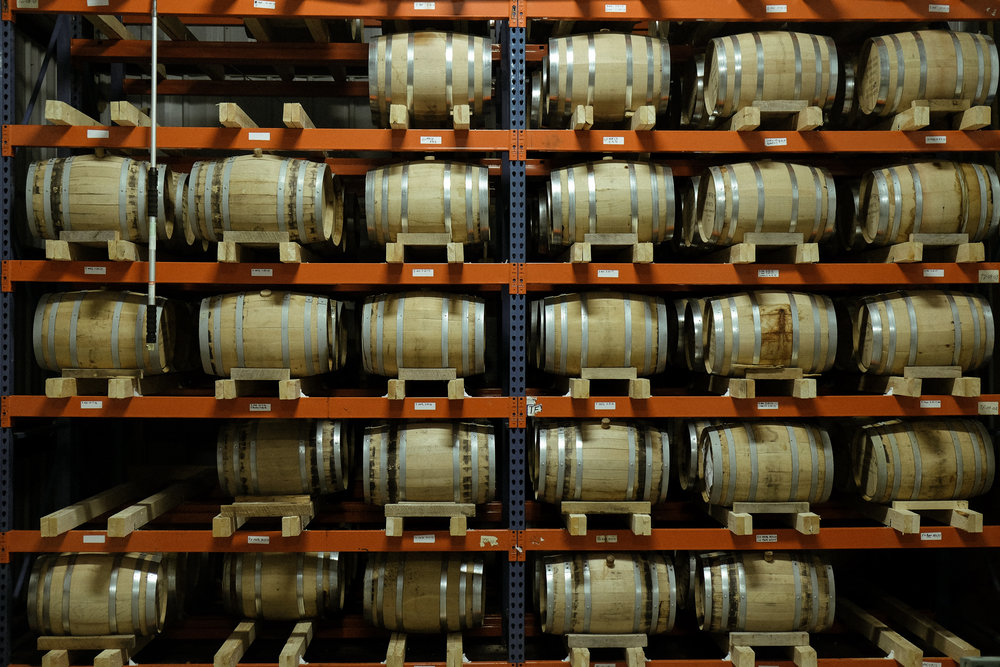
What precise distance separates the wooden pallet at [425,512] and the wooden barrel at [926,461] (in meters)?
2.99

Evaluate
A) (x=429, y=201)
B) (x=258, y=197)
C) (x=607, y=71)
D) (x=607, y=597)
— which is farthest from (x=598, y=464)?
(x=258, y=197)

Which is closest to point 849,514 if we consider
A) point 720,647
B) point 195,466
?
point 720,647

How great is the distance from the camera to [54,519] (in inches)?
164

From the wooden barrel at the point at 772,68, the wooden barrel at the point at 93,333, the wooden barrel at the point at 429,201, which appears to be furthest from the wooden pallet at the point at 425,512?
the wooden barrel at the point at 772,68

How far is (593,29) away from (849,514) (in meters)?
4.50

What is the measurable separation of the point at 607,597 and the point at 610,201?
284 centimetres

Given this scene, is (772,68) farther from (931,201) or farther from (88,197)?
(88,197)

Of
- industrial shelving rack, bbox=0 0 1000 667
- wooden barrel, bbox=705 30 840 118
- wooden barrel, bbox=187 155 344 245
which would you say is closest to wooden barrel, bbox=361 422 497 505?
industrial shelving rack, bbox=0 0 1000 667

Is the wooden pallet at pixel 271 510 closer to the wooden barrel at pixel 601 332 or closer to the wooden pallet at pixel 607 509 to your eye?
the wooden pallet at pixel 607 509

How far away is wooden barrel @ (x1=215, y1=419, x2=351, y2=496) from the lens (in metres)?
4.45

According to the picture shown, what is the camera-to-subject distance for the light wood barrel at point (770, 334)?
172 inches

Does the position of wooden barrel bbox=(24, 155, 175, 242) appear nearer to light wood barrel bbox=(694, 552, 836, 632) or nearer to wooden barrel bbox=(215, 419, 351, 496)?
wooden barrel bbox=(215, 419, 351, 496)

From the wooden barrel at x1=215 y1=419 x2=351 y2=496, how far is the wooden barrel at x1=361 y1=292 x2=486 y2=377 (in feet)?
2.27

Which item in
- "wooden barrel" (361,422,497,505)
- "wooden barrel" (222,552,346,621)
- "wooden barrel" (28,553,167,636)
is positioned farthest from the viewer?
"wooden barrel" (222,552,346,621)
